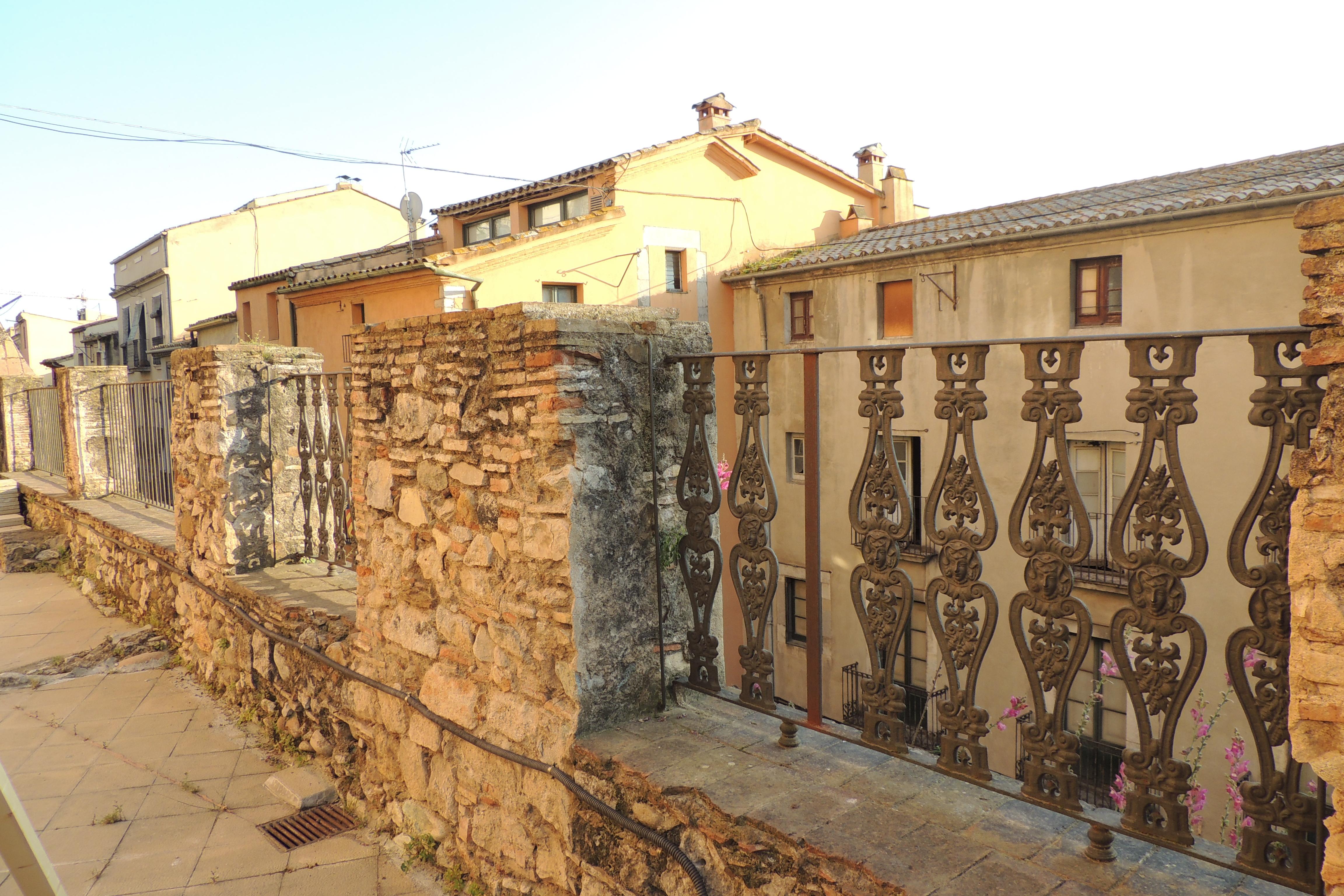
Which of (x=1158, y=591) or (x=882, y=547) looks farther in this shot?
(x=882, y=547)

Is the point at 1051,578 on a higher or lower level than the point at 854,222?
lower

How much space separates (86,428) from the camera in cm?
843

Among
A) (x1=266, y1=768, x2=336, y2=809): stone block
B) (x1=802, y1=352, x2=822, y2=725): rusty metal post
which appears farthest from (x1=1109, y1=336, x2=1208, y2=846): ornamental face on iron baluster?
(x1=266, y1=768, x2=336, y2=809): stone block

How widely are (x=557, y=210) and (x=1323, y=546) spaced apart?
1404cm

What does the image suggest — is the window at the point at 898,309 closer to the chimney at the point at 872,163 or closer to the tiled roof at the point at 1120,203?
the tiled roof at the point at 1120,203

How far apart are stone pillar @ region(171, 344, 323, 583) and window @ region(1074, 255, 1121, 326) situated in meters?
8.96

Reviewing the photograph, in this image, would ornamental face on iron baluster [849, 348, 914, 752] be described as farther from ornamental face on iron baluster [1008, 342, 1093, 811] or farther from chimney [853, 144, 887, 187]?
chimney [853, 144, 887, 187]

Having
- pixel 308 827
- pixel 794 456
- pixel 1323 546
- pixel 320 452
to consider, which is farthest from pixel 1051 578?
pixel 794 456

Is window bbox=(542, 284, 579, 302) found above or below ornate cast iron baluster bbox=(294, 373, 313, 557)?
above

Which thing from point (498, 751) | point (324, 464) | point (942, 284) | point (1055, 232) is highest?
point (1055, 232)

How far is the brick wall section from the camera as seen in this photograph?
1.45m

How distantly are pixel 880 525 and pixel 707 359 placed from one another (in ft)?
2.62

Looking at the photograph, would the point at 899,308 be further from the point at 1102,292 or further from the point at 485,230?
the point at 485,230

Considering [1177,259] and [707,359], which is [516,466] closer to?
[707,359]
